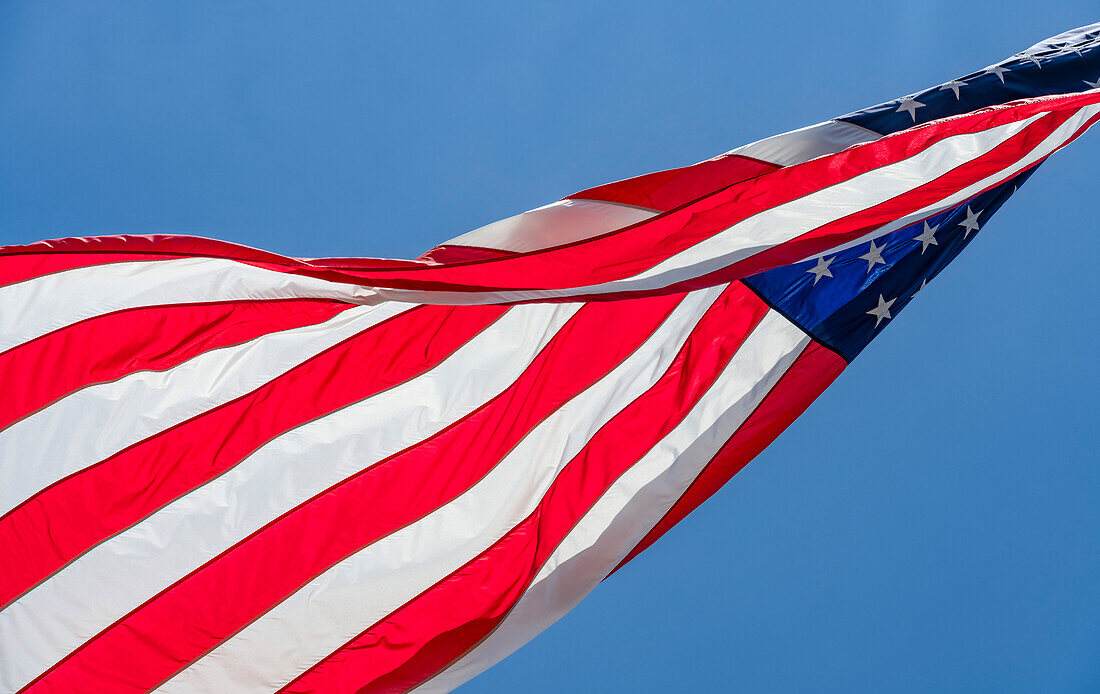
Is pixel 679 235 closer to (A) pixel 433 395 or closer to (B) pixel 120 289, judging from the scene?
(A) pixel 433 395

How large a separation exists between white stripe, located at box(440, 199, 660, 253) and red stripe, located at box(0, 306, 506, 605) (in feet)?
2.10

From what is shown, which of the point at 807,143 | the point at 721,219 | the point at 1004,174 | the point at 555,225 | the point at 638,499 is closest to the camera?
the point at 721,219

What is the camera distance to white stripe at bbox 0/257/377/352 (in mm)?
4398

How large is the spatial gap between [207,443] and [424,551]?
115 centimetres

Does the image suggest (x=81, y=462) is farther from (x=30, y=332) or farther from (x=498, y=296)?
(x=498, y=296)

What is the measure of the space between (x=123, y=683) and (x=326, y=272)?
2183mm

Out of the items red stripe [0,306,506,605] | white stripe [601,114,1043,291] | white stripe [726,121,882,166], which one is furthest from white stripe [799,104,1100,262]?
red stripe [0,306,506,605]

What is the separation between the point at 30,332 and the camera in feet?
14.4

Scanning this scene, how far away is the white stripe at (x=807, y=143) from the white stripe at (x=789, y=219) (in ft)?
2.48

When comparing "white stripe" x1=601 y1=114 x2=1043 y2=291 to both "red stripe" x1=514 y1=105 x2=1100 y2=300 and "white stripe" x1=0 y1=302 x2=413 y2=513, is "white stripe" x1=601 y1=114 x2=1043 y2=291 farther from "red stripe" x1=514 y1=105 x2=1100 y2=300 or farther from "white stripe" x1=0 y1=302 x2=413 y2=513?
"white stripe" x1=0 y1=302 x2=413 y2=513

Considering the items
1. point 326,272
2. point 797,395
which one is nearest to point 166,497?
point 326,272

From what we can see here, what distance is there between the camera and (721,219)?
12.7 feet

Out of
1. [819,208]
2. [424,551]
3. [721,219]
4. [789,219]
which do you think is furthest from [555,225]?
[424,551]

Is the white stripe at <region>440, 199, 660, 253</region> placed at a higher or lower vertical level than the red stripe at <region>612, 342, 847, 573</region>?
higher
